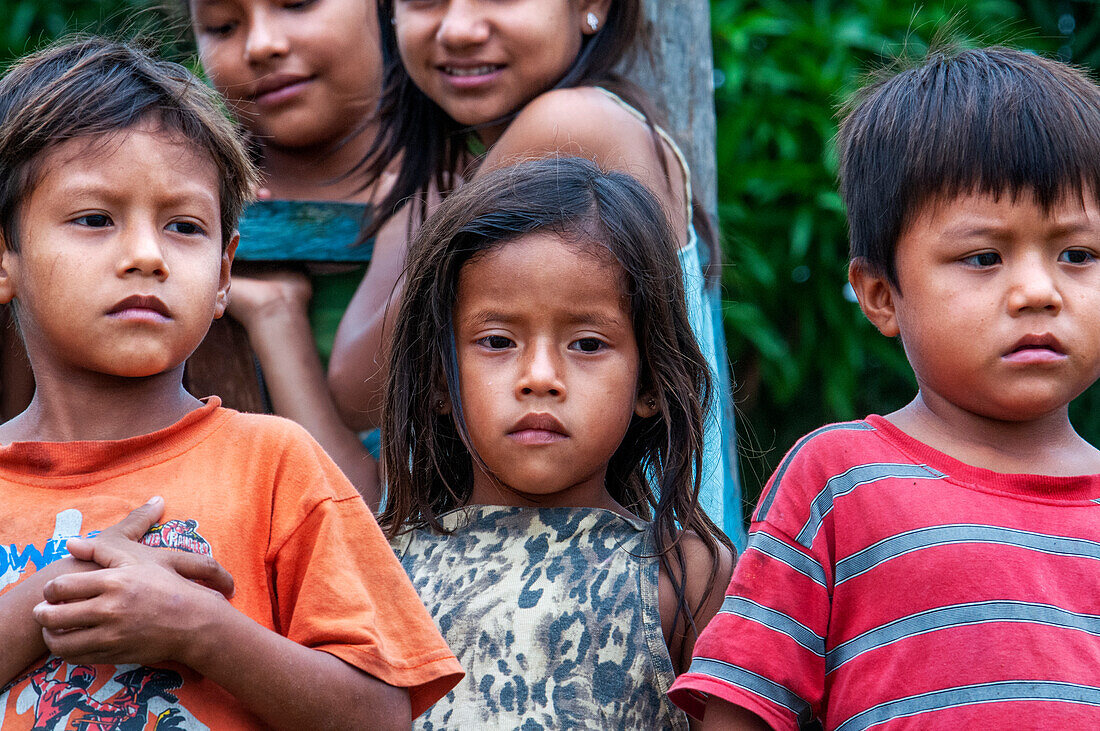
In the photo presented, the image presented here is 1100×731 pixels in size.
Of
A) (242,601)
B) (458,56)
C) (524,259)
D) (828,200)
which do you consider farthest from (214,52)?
(828,200)

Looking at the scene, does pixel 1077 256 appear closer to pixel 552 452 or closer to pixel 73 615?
pixel 552 452

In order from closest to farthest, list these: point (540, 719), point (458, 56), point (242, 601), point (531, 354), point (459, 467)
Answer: point (242, 601) < point (540, 719) < point (531, 354) < point (459, 467) < point (458, 56)

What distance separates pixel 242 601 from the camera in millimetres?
1704

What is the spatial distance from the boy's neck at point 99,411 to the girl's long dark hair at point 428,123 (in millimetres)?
1206

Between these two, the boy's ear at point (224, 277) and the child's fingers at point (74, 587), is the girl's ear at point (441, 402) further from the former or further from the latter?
the child's fingers at point (74, 587)

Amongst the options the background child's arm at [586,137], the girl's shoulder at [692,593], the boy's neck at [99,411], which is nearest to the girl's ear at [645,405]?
the girl's shoulder at [692,593]

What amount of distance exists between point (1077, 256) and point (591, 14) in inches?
56.9

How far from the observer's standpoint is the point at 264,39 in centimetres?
311

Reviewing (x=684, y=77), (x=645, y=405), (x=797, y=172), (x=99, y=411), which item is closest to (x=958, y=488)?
(x=645, y=405)

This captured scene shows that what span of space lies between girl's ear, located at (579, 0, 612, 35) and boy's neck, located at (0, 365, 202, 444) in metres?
1.51

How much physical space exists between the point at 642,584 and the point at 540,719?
Result: 27cm

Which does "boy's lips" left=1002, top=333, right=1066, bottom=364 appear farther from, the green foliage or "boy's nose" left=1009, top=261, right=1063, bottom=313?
the green foliage

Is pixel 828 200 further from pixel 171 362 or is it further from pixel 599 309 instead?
pixel 171 362

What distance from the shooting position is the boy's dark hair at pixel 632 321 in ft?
7.11
